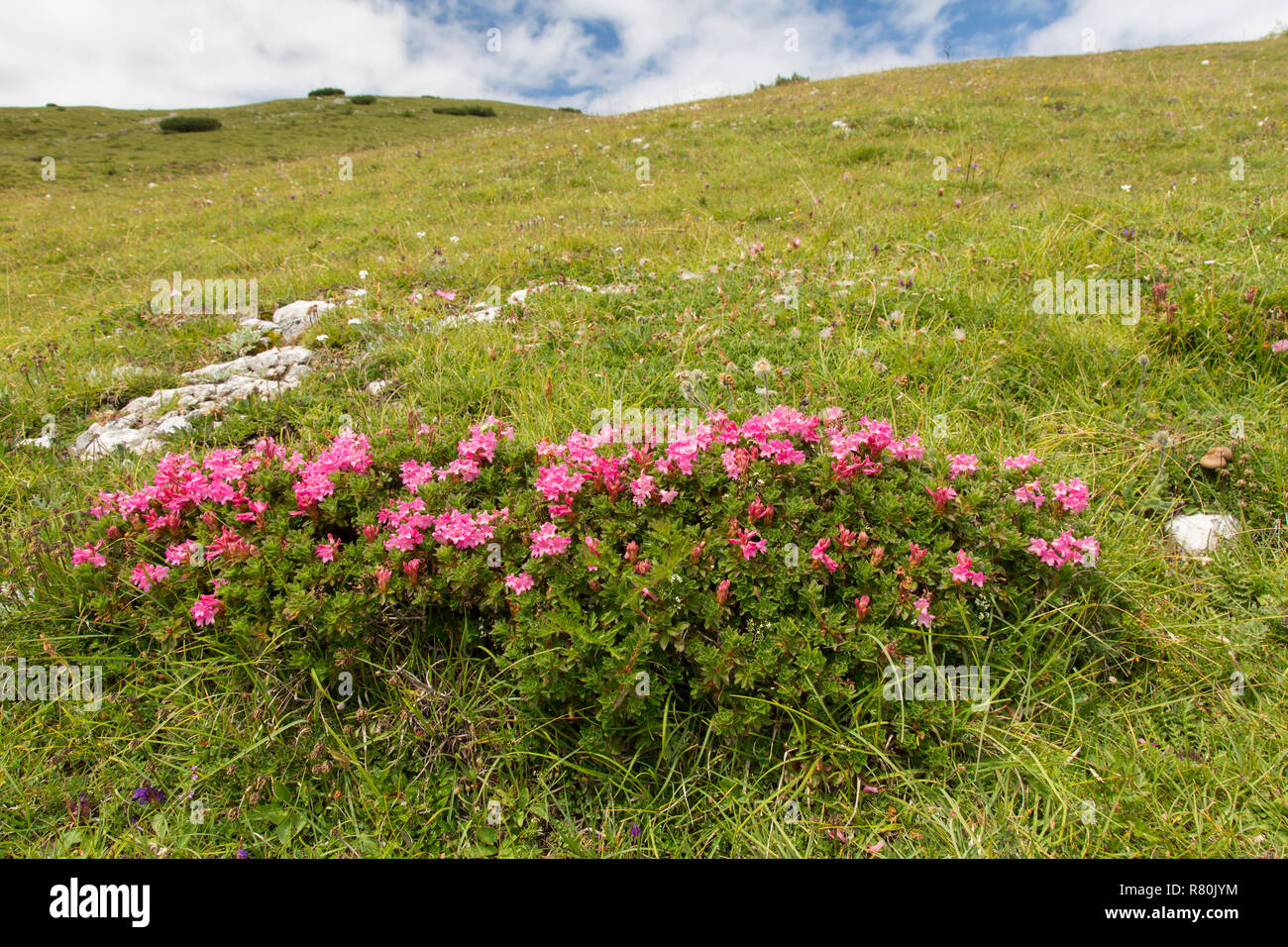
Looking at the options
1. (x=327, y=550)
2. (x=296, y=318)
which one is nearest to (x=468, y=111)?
(x=296, y=318)

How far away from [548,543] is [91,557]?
8.43ft

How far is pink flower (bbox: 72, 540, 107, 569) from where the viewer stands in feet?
11.0

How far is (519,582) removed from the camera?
9.49ft

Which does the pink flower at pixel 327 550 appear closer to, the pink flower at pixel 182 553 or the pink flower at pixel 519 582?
the pink flower at pixel 182 553

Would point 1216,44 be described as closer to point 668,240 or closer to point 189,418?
point 668,240

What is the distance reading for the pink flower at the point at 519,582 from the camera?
2883 millimetres

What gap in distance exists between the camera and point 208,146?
29578 mm

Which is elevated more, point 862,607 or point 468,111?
point 468,111

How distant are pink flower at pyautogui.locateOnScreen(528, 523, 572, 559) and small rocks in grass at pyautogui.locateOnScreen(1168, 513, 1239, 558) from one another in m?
3.67

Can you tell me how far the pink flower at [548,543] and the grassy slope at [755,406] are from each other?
29.9 inches

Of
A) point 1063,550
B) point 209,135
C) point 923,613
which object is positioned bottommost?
point 923,613

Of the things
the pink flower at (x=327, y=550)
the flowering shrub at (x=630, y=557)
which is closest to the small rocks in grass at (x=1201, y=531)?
the flowering shrub at (x=630, y=557)

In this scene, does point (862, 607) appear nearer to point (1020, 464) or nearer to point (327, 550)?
point (1020, 464)

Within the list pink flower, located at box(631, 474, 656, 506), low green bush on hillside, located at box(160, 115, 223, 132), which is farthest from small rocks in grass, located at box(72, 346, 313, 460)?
low green bush on hillside, located at box(160, 115, 223, 132)
